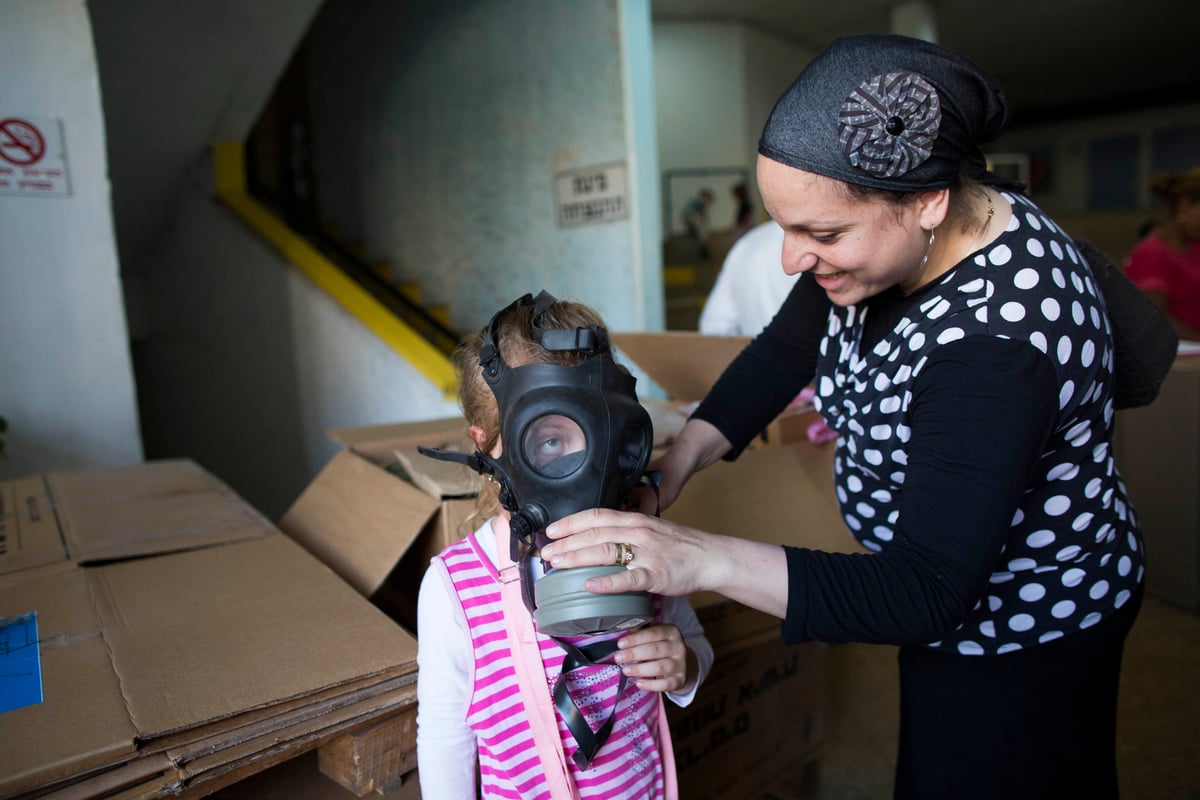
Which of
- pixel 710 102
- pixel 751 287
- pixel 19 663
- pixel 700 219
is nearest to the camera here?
pixel 19 663

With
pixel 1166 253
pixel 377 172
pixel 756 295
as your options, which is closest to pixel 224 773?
pixel 756 295

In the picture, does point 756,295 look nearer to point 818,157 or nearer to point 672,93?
point 818,157

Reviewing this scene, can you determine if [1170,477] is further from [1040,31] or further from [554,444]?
[1040,31]

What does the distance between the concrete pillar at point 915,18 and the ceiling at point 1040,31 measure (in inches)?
3.2

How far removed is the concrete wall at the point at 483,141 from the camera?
3.62 meters

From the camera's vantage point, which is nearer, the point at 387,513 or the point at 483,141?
the point at 387,513

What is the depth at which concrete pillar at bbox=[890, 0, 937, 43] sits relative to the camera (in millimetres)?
6281

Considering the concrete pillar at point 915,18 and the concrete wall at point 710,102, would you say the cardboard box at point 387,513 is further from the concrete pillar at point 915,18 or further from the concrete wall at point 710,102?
the concrete pillar at point 915,18

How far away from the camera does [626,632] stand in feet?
3.30

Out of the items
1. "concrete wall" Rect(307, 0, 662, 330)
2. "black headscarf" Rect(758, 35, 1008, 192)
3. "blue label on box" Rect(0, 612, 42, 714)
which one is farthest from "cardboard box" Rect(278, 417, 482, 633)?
"concrete wall" Rect(307, 0, 662, 330)

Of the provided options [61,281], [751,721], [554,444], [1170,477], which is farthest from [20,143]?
[1170,477]

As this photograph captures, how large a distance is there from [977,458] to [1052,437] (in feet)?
0.69

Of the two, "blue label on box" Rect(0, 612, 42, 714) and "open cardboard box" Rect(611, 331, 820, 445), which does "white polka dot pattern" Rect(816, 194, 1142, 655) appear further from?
"blue label on box" Rect(0, 612, 42, 714)

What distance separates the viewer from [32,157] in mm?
2561
